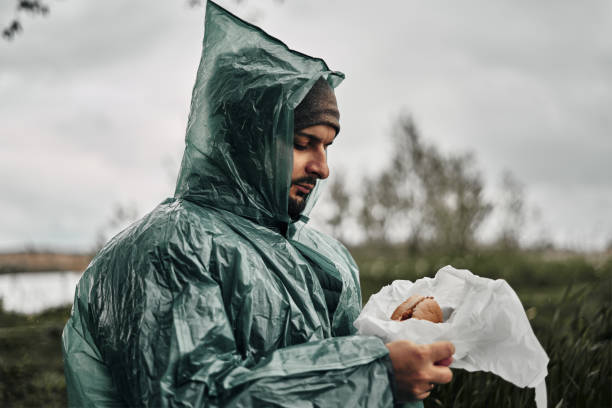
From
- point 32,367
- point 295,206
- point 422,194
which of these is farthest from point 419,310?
point 422,194

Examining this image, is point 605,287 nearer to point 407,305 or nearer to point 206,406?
point 407,305

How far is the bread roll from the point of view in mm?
1993

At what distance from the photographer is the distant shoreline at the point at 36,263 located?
8688 millimetres

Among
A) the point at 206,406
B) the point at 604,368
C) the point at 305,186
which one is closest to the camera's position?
the point at 206,406

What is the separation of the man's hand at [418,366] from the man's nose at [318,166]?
0.68 m

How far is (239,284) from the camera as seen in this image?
1.89 m

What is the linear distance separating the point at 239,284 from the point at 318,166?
1.76 ft

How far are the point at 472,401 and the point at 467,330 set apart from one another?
6.82 feet

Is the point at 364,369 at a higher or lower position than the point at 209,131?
A: lower

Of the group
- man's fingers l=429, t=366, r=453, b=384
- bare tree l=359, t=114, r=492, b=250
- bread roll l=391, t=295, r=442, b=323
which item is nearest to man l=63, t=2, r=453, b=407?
man's fingers l=429, t=366, r=453, b=384

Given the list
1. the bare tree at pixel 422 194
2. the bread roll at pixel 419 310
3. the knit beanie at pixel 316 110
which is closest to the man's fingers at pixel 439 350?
the bread roll at pixel 419 310

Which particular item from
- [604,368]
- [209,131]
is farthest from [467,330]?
[604,368]

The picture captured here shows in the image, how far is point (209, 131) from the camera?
2.26 meters

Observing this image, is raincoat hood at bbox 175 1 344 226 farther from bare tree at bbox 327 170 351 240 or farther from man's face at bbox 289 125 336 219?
bare tree at bbox 327 170 351 240
